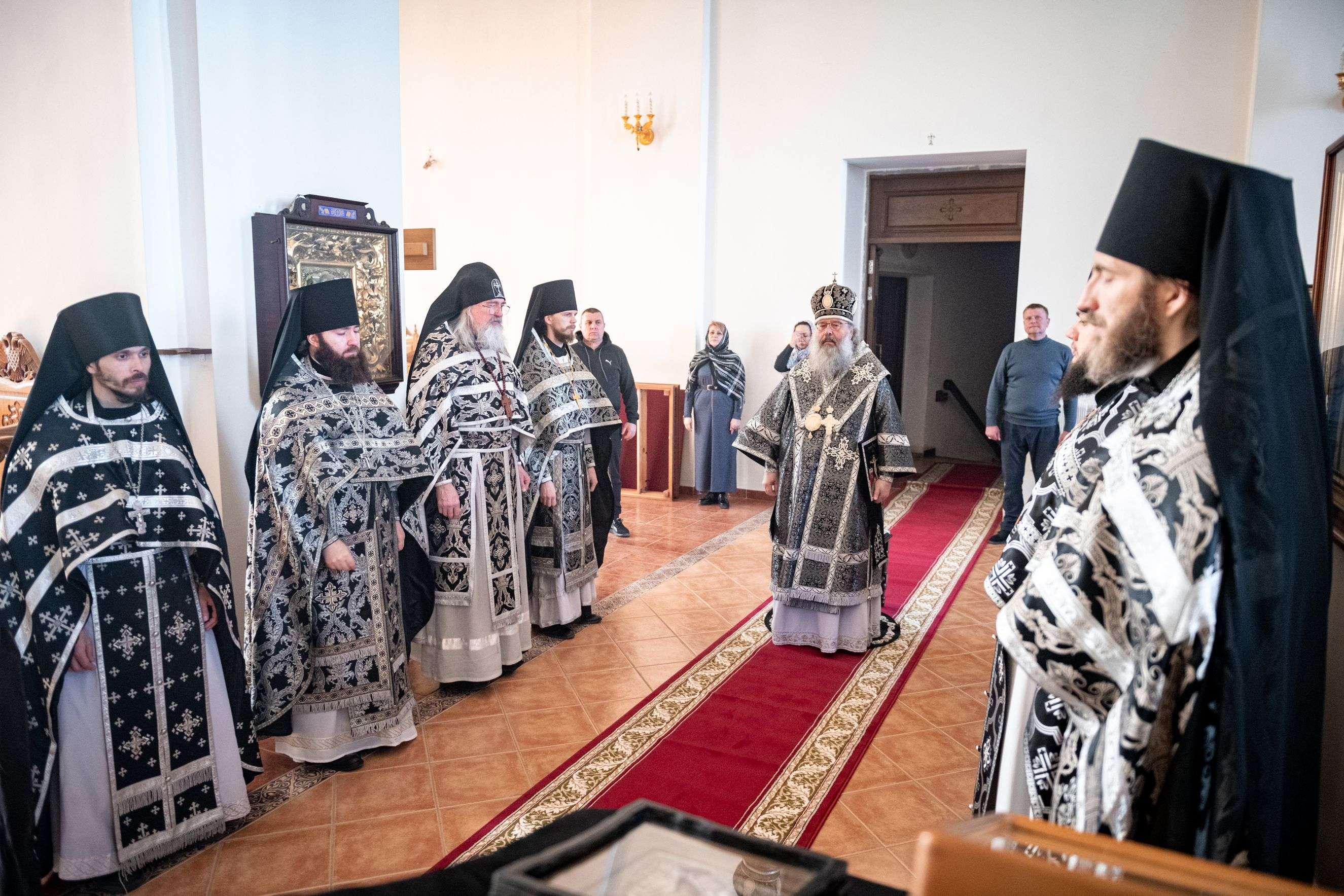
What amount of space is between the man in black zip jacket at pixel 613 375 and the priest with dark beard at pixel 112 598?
428 centimetres

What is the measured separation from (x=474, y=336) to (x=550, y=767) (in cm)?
209

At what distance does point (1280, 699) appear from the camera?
4.74 ft

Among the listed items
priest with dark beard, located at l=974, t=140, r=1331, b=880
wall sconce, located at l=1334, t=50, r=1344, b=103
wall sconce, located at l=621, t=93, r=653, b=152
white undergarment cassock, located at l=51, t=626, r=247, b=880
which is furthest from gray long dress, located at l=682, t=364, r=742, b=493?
priest with dark beard, located at l=974, t=140, r=1331, b=880

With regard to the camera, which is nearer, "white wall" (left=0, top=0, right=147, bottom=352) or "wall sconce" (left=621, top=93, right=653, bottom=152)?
"white wall" (left=0, top=0, right=147, bottom=352)

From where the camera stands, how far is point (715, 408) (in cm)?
893

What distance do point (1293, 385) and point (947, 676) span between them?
3474mm

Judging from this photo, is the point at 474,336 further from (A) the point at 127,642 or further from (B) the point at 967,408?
(B) the point at 967,408

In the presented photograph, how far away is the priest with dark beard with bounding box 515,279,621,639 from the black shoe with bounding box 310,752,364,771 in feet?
5.03

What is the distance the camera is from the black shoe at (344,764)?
12.0ft

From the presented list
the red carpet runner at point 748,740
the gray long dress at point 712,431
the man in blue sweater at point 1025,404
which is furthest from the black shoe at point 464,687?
the gray long dress at point 712,431

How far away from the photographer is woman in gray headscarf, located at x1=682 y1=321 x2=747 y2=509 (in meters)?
8.91

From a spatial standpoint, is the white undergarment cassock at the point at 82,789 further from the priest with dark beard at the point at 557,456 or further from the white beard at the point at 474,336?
the priest with dark beard at the point at 557,456

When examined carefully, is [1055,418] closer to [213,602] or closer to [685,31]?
[685,31]

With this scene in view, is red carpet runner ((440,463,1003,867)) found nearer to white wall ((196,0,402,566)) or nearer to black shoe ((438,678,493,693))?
black shoe ((438,678,493,693))
